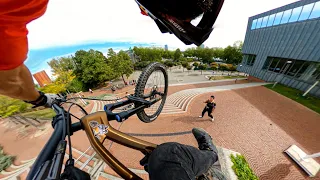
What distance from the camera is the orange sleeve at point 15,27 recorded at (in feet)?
1.98

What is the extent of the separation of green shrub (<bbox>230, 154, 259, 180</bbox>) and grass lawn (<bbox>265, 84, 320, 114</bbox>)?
1028cm

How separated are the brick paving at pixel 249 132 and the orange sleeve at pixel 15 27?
660 cm

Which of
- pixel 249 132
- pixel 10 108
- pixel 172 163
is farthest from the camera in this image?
pixel 10 108

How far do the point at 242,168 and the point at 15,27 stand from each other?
7574mm

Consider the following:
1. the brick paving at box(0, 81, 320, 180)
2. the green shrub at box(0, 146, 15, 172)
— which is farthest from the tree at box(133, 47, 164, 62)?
the green shrub at box(0, 146, 15, 172)

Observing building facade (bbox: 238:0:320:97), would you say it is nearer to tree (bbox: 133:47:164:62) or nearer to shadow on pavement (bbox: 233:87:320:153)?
shadow on pavement (bbox: 233:87:320:153)

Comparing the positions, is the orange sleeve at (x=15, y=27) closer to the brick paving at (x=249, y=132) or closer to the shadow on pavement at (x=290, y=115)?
the brick paving at (x=249, y=132)

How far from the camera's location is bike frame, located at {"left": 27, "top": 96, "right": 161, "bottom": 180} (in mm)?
941

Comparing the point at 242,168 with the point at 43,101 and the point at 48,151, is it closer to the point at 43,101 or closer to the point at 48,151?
the point at 48,151

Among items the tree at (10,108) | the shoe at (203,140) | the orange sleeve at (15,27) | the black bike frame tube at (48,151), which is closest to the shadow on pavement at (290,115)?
the shoe at (203,140)

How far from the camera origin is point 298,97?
1273 cm

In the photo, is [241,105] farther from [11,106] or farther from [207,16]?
[11,106]

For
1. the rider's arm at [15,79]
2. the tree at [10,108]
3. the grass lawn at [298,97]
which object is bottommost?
the tree at [10,108]

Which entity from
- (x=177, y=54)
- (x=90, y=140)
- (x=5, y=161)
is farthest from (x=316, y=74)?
(x=177, y=54)
